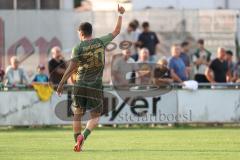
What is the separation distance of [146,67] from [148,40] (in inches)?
103

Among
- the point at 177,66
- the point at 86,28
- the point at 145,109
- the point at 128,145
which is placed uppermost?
the point at 86,28

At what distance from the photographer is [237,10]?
29156mm

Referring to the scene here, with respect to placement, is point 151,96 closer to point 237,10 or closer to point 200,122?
point 200,122

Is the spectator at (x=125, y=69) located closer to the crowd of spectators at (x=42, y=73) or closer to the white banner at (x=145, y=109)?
the white banner at (x=145, y=109)

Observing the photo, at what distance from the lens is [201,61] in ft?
87.4

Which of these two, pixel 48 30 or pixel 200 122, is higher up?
pixel 48 30

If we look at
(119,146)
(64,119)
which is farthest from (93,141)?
(64,119)

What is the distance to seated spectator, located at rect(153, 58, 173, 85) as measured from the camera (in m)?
24.0

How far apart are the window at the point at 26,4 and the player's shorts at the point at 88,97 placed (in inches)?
549

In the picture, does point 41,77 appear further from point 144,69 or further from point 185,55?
point 185,55

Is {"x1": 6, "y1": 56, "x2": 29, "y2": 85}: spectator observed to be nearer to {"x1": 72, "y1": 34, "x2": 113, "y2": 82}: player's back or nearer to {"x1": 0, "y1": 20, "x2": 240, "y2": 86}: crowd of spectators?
{"x1": 0, "y1": 20, "x2": 240, "y2": 86}: crowd of spectators

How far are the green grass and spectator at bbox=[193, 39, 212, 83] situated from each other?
12.6 ft

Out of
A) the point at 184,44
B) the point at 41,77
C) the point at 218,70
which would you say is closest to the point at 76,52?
the point at 41,77

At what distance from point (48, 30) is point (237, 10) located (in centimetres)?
611
